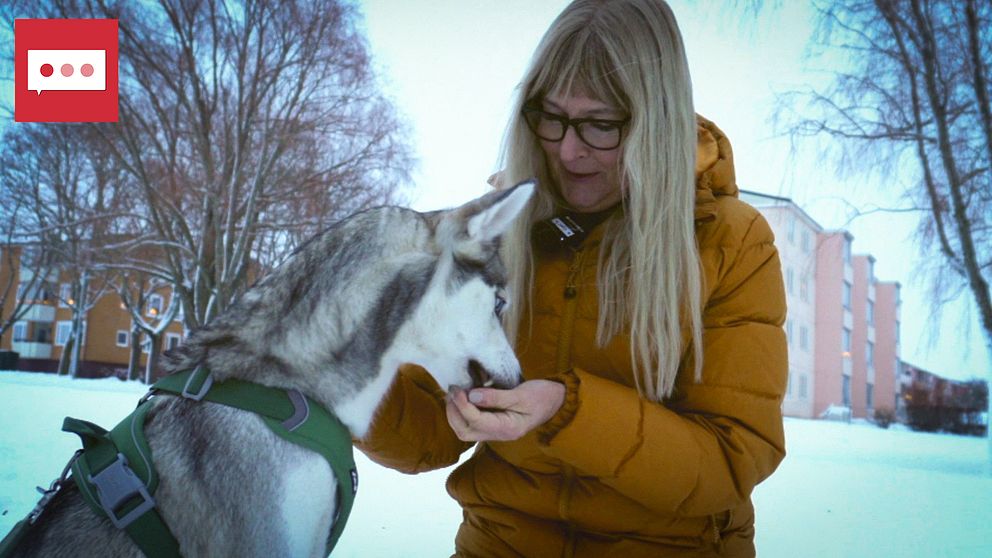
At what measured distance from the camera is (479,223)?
2.06 meters

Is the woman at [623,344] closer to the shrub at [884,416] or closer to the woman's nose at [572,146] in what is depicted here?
the woman's nose at [572,146]

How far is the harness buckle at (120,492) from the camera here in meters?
1.57

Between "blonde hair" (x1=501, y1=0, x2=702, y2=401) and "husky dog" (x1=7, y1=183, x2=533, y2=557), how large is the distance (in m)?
0.42

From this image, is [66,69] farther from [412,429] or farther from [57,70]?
[412,429]

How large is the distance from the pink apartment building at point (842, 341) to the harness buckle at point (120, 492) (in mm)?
29153

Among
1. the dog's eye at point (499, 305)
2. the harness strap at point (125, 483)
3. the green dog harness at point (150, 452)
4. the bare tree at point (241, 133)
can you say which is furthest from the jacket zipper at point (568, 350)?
the bare tree at point (241, 133)

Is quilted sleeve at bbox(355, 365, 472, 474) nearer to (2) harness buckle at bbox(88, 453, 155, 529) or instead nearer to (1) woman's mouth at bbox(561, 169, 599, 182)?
(2) harness buckle at bbox(88, 453, 155, 529)

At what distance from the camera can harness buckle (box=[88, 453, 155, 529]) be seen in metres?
1.57

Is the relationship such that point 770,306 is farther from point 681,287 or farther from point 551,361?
point 551,361

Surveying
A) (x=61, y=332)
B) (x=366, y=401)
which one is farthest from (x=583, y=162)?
(x=61, y=332)

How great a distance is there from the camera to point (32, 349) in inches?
1479

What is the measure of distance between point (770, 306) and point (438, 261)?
111 cm

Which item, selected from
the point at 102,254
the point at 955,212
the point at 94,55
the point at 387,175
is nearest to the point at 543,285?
the point at 94,55

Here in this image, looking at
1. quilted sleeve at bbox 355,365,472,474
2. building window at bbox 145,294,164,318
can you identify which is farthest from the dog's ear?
building window at bbox 145,294,164,318
